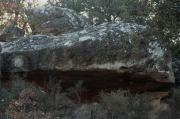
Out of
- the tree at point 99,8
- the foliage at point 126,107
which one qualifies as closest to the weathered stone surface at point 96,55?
the foliage at point 126,107

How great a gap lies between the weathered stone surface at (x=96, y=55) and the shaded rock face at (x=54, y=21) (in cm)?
289

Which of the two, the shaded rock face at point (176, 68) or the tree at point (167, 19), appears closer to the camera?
the tree at point (167, 19)

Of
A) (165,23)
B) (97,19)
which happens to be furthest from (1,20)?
(165,23)

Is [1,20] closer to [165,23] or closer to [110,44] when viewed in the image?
[110,44]

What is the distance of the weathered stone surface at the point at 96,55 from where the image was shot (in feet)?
43.9

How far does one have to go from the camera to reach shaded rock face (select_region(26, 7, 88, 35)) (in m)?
18.0

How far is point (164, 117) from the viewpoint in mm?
13250

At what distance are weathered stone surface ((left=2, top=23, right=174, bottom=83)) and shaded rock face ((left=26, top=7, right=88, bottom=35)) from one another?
289 cm

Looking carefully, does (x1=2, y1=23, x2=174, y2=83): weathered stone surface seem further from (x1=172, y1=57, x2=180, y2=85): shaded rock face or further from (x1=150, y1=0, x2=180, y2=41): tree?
(x1=150, y1=0, x2=180, y2=41): tree

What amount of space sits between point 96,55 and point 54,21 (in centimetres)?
478

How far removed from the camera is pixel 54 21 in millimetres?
18156

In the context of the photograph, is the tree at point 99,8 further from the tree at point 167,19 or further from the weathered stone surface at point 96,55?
the tree at point 167,19

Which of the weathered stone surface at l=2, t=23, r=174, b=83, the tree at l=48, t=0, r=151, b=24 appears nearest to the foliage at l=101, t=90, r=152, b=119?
the weathered stone surface at l=2, t=23, r=174, b=83

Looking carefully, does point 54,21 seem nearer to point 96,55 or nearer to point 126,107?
point 96,55
